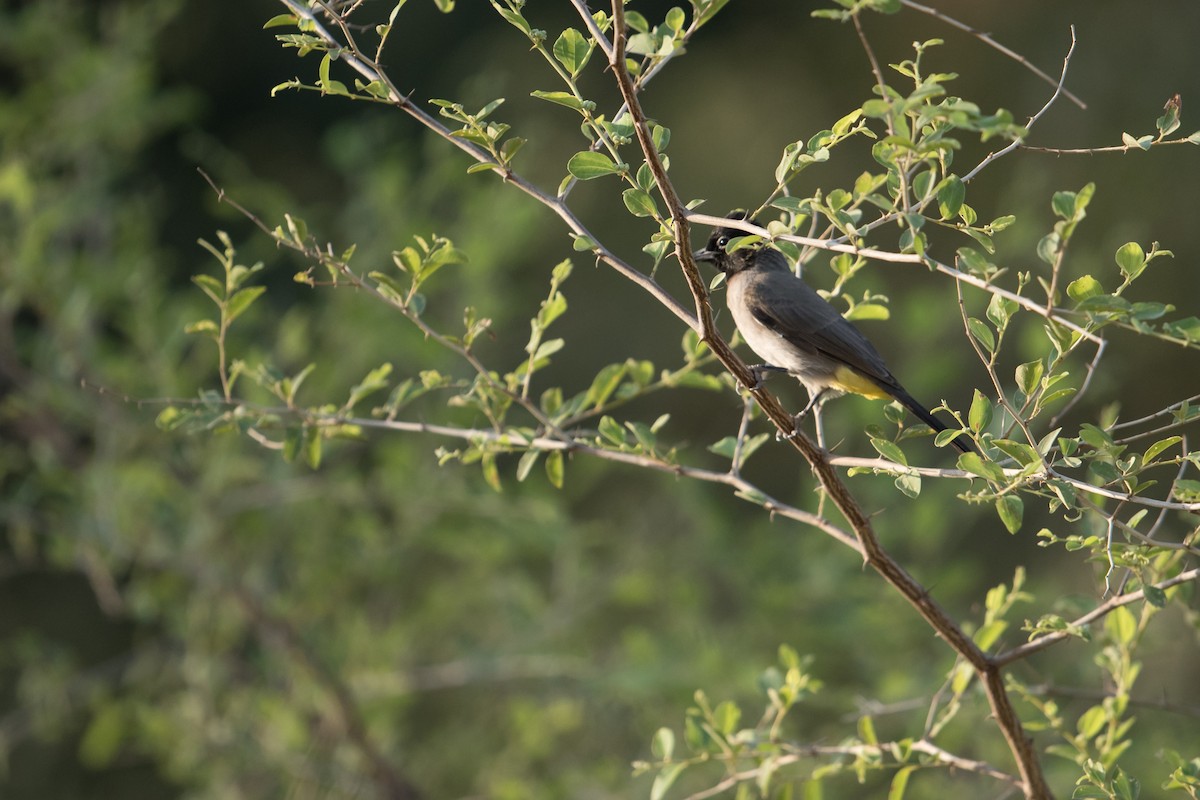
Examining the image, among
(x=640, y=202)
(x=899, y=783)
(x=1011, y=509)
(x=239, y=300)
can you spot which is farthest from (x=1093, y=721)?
(x=239, y=300)

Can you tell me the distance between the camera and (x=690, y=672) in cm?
371

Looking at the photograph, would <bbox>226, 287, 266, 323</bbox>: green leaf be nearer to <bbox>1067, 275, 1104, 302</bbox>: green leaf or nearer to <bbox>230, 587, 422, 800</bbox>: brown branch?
<bbox>1067, 275, 1104, 302</bbox>: green leaf

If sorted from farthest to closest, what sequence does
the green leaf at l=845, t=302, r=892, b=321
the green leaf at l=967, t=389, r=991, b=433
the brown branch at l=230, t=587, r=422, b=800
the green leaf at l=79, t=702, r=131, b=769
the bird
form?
the green leaf at l=79, t=702, r=131, b=769 < the brown branch at l=230, t=587, r=422, b=800 < the bird < the green leaf at l=845, t=302, r=892, b=321 < the green leaf at l=967, t=389, r=991, b=433

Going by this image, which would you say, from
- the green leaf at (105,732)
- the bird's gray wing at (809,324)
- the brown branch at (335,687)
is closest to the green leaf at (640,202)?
the bird's gray wing at (809,324)

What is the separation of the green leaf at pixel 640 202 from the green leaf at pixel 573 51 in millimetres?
156

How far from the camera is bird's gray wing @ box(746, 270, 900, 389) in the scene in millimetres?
3039

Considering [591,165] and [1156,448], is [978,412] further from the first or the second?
[591,165]

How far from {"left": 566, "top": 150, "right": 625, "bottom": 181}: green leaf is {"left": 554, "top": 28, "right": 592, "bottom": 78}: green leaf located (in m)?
0.10

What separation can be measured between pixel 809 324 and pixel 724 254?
0.95 feet

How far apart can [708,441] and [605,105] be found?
102 inches

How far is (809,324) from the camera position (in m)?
3.08

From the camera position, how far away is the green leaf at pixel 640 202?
167cm

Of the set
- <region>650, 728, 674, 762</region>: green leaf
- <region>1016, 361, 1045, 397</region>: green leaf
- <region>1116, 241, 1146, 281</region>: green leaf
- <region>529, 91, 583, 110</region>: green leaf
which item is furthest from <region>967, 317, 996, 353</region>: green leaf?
<region>650, 728, 674, 762</region>: green leaf

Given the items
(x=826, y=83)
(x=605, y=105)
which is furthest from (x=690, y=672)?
(x=826, y=83)
